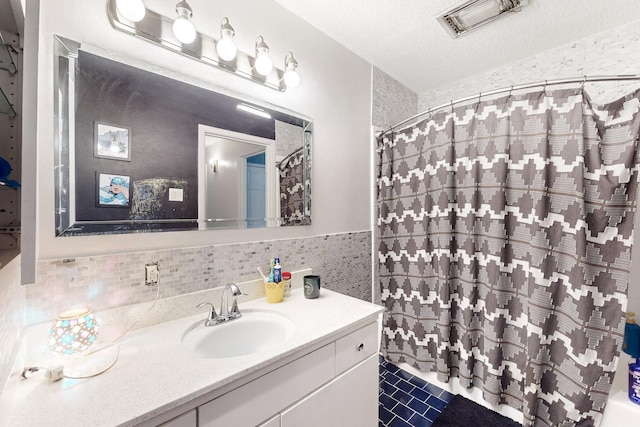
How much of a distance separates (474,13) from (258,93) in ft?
4.55

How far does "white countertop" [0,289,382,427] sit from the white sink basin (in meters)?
0.07

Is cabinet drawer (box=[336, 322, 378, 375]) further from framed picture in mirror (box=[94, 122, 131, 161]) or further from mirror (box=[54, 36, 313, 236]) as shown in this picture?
framed picture in mirror (box=[94, 122, 131, 161])

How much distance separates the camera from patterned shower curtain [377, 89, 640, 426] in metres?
1.14

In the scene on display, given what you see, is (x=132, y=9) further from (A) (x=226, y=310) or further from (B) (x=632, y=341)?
(B) (x=632, y=341)

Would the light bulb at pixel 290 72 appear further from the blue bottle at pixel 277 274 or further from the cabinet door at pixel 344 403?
the cabinet door at pixel 344 403

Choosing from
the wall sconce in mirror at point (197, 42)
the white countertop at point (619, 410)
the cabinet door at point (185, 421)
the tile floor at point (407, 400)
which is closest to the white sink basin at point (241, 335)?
the cabinet door at point (185, 421)

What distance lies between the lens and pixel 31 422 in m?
0.57

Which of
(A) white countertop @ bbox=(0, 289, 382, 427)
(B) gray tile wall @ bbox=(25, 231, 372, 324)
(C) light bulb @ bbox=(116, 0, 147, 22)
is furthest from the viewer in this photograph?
(C) light bulb @ bbox=(116, 0, 147, 22)

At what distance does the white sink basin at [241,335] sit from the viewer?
102cm

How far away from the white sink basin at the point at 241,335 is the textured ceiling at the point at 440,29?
5.75ft

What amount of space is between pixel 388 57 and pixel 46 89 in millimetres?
2003

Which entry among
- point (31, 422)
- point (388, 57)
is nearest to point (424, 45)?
A: point (388, 57)

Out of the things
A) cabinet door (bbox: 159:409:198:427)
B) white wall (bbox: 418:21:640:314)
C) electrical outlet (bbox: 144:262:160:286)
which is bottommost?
cabinet door (bbox: 159:409:198:427)

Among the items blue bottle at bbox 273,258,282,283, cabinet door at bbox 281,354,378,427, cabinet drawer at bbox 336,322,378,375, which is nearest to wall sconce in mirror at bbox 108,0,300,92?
blue bottle at bbox 273,258,282,283
